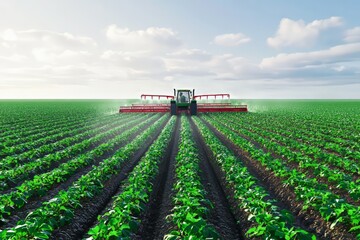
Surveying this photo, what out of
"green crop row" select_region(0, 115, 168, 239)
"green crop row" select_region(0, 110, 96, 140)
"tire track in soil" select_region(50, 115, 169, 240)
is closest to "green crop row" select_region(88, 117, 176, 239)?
"tire track in soil" select_region(50, 115, 169, 240)

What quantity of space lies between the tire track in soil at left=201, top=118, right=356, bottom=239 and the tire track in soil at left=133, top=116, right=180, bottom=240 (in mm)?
2749

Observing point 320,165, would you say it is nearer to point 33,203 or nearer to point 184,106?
point 33,203

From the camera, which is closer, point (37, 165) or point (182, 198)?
point (182, 198)

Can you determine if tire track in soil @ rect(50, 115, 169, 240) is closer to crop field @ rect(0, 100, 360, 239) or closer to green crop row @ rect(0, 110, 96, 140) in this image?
crop field @ rect(0, 100, 360, 239)

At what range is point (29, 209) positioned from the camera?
6715 mm

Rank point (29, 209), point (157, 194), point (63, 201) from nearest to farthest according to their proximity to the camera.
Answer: point (63, 201)
point (29, 209)
point (157, 194)

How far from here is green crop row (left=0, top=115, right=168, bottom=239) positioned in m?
4.43

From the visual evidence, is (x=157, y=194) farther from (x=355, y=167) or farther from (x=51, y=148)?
(x=51, y=148)

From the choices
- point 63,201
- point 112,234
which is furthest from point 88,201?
point 112,234

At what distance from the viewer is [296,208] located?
678 centimetres

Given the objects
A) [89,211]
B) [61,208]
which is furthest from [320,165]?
[61,208]

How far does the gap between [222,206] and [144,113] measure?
30.2 meters

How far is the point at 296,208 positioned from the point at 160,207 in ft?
10.5

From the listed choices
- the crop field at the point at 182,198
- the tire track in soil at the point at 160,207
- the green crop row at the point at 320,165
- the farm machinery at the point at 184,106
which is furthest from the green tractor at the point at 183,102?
the tire track in soil at the point at 160,207
